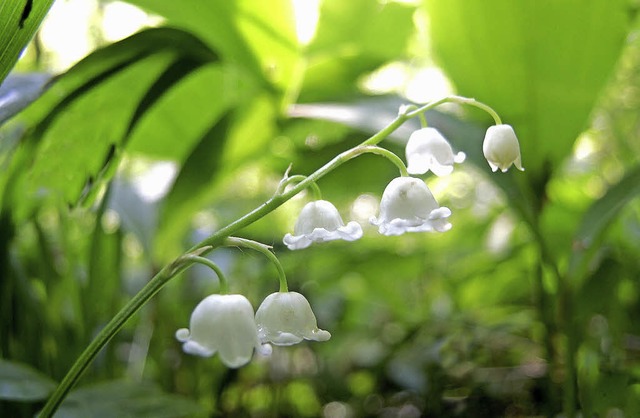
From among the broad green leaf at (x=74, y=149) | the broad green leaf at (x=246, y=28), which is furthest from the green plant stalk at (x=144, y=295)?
the broad green leaf at (x=246, y=28)

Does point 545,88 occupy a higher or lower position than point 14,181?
higher

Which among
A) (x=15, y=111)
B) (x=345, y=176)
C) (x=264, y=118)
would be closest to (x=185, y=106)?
(x=264, y=118)

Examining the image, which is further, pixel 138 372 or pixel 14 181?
pixel 138 372

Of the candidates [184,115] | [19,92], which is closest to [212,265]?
[19,92]

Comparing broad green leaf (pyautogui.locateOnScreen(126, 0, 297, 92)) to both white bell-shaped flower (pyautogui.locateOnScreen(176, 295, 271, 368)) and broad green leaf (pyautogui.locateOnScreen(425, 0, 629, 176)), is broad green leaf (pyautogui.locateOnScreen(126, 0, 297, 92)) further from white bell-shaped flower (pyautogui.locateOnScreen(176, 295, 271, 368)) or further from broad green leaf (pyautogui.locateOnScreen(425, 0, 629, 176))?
white bell-shaped flower (pyautogui.locateOnScreen(176, 295, 271, 368))

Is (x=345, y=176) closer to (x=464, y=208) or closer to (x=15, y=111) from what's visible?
(x=15, y=111)

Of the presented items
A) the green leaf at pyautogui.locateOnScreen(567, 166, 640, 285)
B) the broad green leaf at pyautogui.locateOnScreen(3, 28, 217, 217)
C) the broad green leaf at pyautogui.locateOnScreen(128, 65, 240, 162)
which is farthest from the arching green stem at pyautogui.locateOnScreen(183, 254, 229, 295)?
the broad green leaf at pyautogui.locateOnScreen(128, 65, 240, 162)

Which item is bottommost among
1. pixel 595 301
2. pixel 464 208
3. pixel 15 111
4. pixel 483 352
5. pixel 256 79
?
pixel 483 352
